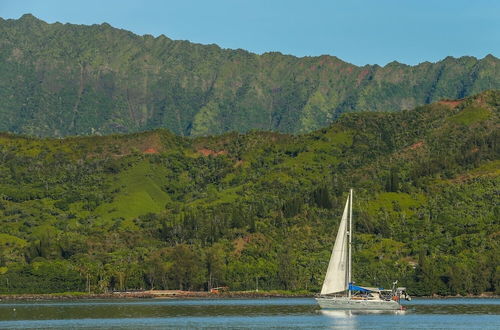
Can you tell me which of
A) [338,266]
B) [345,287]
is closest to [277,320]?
[345,287]

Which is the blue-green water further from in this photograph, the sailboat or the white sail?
the white sail

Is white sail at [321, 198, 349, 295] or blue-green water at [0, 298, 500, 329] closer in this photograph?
blue-green water at [0, 298, 500, 329]

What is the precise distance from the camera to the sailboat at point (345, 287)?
173500 millimetres

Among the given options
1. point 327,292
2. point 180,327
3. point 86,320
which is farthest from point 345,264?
point 86,320

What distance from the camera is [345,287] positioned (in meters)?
175

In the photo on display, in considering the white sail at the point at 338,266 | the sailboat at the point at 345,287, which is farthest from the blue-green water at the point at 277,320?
the white sail at the point at 338,266

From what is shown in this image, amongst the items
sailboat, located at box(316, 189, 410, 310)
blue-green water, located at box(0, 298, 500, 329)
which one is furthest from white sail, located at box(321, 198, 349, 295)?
blue-green water, located at box(0, 298, 500, 329)

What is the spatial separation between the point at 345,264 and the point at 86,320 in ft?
157

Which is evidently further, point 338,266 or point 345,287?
point 345,287

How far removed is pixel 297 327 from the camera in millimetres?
156625

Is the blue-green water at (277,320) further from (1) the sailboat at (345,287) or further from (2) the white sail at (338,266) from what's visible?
(2) the white sail at (338,266)

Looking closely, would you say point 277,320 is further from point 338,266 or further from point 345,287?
point 338,266

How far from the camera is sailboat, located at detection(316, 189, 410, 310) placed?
173500mm

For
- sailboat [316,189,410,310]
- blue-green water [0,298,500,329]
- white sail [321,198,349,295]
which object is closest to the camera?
blue-green water [0,298,500,329]
